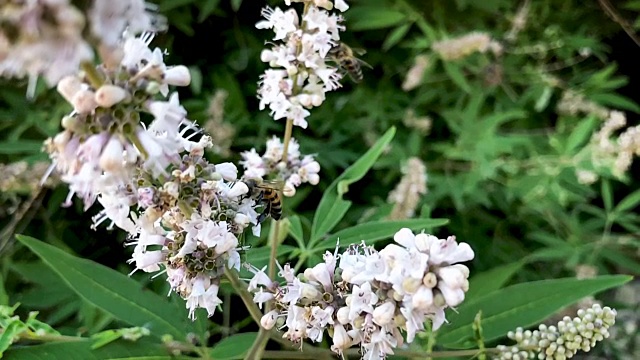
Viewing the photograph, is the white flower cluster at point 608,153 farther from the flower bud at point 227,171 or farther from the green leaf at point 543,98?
the flower bud at point 227,171

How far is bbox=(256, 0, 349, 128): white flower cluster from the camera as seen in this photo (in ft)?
4.76

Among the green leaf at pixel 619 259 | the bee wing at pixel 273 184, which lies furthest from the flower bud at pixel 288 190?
the green leaf at pixel 619 259

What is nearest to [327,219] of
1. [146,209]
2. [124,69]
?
[146,209]

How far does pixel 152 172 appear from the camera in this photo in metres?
1.03

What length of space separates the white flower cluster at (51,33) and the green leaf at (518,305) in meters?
1.17

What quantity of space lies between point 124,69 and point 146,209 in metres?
0.26

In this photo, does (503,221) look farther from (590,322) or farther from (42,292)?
(42,292)

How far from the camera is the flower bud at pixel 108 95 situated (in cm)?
82

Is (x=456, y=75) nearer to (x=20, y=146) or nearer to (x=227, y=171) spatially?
(x=20, y=146)

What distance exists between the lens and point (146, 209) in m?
1.05

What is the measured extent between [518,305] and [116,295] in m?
1.01

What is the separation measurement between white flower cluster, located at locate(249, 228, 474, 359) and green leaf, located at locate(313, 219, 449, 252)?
37 centimetres

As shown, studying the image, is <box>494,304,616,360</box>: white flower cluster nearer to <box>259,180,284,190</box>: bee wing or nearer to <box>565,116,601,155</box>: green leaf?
<box>259,180,284,190</box>: bee wing

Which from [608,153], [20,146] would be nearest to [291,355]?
[20,146]
